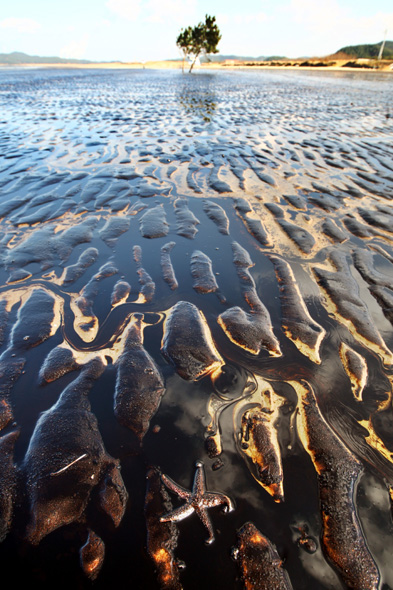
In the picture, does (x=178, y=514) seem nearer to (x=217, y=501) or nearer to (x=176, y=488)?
(x=176, y=488)

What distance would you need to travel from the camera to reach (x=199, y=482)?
1.84 meters

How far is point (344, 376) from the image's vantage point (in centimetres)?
252

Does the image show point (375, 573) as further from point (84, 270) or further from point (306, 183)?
point (306, 183)

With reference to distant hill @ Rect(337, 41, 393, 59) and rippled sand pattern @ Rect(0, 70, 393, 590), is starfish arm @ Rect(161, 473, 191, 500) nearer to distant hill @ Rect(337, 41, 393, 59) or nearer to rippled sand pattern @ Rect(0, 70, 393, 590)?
rippled sand pattern @ Rect(0, 70, 393, 590)

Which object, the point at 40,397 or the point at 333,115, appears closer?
the point at 40,397

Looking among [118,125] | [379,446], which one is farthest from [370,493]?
[118,125]

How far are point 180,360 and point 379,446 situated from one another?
5.38 feet

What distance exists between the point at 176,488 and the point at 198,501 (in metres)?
0.15

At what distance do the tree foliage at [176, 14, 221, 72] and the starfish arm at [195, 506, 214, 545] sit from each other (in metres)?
67.5

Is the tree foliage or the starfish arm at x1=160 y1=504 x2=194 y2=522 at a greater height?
the tree foliage

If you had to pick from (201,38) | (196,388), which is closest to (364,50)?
(201,38)

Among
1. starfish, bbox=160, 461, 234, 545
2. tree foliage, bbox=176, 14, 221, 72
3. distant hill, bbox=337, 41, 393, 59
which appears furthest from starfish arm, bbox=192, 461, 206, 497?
distant hill, bbox=337, 41, 393, 59

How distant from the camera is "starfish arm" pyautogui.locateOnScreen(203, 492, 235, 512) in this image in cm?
175

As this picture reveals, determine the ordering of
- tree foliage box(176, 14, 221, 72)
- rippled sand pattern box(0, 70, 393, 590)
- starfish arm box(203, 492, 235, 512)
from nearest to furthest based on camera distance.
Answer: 1. rippled sand pattern box(0, 70, 393, 590)
2. starfish arm box(203, 492, 235, 512)
3. tree foliage box(176, 14, 221, 72)
